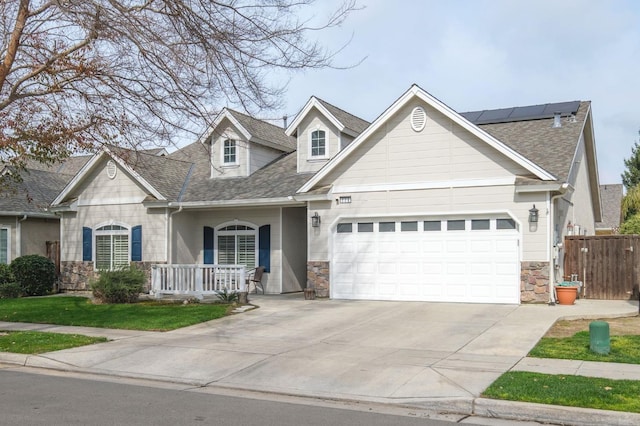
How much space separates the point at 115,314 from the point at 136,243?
6.41 m

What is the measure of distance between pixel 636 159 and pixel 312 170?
3401cm

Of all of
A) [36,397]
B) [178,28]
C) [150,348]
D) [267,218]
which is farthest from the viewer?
[267,218]

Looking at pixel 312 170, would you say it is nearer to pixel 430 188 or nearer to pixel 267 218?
pixel 267 218

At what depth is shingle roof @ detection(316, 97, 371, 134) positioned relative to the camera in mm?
22828

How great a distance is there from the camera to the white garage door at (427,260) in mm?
17531

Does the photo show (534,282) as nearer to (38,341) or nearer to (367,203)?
(367,203)

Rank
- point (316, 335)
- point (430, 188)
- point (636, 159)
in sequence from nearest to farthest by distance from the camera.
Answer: point (316, 335), point (430, 188), point (636, 159)

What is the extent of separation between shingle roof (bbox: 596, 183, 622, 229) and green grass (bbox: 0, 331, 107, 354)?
34222mm

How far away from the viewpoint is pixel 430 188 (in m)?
18.4

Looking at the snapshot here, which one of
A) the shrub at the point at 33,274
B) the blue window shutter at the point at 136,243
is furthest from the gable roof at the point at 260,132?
the shrub at the point at 33,274

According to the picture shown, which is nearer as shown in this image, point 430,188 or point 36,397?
point 36,397

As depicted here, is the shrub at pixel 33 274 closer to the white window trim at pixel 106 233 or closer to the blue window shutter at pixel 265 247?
the white window trim at pixel 106 233

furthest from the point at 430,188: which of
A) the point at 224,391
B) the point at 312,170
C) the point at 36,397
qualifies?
the point at 36,397

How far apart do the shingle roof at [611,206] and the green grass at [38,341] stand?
34.2m
